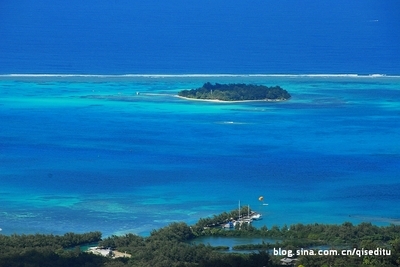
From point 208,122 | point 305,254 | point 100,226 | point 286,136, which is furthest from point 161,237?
point 208,122

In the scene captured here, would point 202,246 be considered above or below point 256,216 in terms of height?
below

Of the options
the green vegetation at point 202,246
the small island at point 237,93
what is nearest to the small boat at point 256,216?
the green vegetation at point 202,246

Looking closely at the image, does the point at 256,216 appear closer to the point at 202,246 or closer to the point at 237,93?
the point at 202,246

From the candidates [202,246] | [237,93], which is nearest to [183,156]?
[202,246]

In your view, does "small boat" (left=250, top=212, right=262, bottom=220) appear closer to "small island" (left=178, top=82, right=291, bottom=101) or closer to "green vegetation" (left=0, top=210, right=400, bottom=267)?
"green vegetation" (left=0, top=210, right=400, bottom=267)

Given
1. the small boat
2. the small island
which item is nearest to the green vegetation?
the small boat

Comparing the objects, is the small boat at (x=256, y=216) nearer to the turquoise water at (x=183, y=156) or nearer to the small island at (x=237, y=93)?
the turquoise water at (x=183, y=156)
